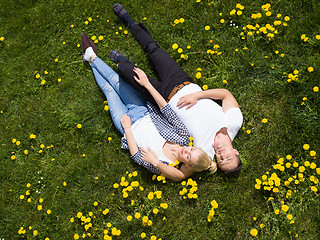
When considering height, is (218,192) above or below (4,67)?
below

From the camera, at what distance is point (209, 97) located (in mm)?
3799

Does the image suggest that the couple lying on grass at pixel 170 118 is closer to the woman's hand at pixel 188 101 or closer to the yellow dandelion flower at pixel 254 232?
the woman's hand at pixel 188 101

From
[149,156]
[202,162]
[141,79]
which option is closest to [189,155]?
[202,162]

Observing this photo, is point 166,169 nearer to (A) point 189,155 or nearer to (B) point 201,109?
(A) point 189,155

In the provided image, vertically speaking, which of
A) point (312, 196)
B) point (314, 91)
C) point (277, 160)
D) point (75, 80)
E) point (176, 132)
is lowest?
point (312, 196)

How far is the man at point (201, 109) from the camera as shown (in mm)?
3580

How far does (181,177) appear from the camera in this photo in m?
3.79

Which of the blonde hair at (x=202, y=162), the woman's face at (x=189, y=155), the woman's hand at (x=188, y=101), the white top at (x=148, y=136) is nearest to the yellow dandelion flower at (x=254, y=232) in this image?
the blonde hair at (x=202, y=162)

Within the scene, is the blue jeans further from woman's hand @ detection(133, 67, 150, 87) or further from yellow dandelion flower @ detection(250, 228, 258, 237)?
yellow dandelion flower @ detection(250, 228, 258, 237)

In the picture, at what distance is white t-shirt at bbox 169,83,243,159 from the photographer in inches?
142

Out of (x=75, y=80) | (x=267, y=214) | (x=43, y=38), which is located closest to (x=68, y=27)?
(x=43, y=38)

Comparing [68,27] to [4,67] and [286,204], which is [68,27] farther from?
[286,204]

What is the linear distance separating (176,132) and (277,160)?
4.99 feet

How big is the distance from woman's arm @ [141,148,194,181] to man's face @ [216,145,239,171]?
481 mm
